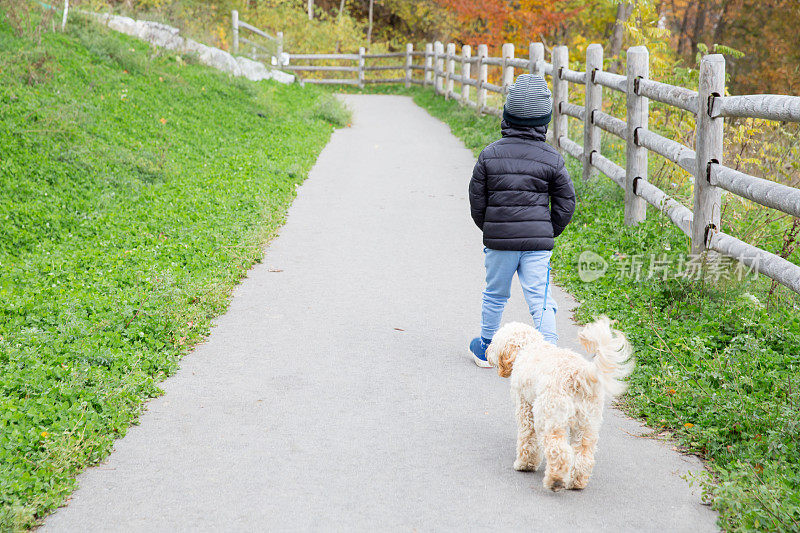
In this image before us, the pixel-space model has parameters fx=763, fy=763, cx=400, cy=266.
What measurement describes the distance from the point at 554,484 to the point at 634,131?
545 centimetres

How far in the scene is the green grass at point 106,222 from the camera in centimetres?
452

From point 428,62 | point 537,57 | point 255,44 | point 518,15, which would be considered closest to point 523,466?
point 537,57

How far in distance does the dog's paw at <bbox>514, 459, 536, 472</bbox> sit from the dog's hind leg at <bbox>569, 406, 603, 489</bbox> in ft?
0.93

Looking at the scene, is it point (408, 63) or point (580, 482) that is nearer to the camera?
point (580, 482)

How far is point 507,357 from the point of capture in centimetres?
429

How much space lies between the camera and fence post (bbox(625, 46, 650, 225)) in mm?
8359

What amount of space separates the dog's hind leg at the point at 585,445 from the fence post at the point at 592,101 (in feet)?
22.4

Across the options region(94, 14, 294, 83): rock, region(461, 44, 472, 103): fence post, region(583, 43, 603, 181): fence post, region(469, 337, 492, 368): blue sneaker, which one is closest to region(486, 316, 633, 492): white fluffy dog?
region(469, 337, 492, 368): blue sneaker

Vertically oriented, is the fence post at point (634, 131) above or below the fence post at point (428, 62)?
below

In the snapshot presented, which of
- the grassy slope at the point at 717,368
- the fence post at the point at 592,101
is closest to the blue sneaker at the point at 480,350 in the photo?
the grassy slope at the point at 717,368

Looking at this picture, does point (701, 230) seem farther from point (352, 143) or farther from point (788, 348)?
point (352, 143)

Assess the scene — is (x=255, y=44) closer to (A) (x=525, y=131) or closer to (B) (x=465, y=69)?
(B) (x=465, y=69)

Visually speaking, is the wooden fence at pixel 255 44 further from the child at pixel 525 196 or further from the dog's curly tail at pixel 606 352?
the dog's curly tail at pixel 606 352

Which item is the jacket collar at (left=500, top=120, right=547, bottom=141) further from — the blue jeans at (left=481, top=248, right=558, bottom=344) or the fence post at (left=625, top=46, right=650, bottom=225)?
the fence post at (left=625, top=46, right=650, bottom=225)
